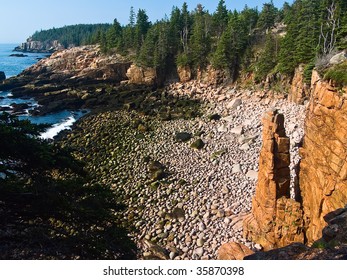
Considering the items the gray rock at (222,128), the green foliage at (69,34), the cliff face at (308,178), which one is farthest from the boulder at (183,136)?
the green foliage at (69,34)

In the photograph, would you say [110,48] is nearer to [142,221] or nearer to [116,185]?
[116,185]

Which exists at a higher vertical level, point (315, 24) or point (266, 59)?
point (315, 24)

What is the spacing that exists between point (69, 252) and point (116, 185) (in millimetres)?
13797

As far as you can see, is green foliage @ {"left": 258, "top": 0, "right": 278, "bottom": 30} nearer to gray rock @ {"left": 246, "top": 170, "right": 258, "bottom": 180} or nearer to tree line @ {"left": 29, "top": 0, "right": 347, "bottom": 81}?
tree line @ {"left": 29, "top": 0, "right": 347, "bottom": 81}

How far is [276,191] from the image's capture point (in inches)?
490

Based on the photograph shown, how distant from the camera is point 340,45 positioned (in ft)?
87.6

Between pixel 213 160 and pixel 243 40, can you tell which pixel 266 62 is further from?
pixel 213 160

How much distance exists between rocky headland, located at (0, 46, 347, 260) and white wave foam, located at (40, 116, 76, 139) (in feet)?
7.18

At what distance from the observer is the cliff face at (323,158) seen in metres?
9.82

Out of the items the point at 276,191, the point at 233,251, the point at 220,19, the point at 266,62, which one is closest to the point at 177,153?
the point at 233,251

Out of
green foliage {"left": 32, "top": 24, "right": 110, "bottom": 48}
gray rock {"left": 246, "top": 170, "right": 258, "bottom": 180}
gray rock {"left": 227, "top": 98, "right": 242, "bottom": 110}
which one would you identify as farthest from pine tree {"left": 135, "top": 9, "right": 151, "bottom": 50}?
green foliage {"left": 32, "top": 24, "right": 110, "bottom": 48}

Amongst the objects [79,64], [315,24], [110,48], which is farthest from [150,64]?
[315,24]

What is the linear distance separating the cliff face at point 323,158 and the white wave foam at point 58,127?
2784 cm

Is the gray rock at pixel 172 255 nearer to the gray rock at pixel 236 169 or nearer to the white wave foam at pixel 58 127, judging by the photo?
the gray rock at pixel 236 169
